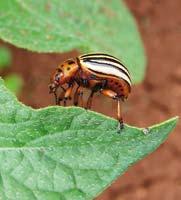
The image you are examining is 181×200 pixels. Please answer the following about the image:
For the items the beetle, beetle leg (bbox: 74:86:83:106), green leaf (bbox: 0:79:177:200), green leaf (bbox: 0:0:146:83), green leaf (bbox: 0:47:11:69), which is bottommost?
green leaf (bbox: 0:79:177:200)

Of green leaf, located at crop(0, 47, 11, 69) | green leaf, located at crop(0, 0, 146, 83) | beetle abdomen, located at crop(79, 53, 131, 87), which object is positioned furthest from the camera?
green leaf, located at crop(0, 47, 11, 69)

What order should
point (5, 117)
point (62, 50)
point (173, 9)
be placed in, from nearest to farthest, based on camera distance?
1. point (5, 117)
2. point (62, 50)
3. point (173, 9)

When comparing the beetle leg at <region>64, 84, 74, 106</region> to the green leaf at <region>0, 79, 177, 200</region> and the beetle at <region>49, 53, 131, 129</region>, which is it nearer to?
the beetle at <region>49, 53, 131, 129</region>

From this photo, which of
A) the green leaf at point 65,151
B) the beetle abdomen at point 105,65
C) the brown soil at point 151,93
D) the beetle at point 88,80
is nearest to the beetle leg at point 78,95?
the beetle at point 88,80

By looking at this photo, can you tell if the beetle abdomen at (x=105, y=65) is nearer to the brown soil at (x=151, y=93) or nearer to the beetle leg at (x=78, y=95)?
the beetle leg at (x=78, y=95)

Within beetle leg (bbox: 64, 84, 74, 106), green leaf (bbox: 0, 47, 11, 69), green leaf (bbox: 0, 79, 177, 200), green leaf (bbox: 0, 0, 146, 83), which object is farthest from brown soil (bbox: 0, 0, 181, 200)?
green leaf (bbox: 0, 79, 177, 200)

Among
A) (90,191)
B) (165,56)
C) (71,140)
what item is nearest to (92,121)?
(71,140)

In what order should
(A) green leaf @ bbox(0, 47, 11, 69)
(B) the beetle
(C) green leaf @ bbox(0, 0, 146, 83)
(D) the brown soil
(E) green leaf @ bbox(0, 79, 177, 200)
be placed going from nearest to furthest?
(E) green leaf @ bbox(0, 79, 177, 200), (B) the beetle, (C) green leaf @ bbox(0, 0, 146, 83), (A) green leaf @ bbox(0, 47, 11, 69), (D) the brown soil

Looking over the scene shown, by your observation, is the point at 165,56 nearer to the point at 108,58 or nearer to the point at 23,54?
the point at 23,54
